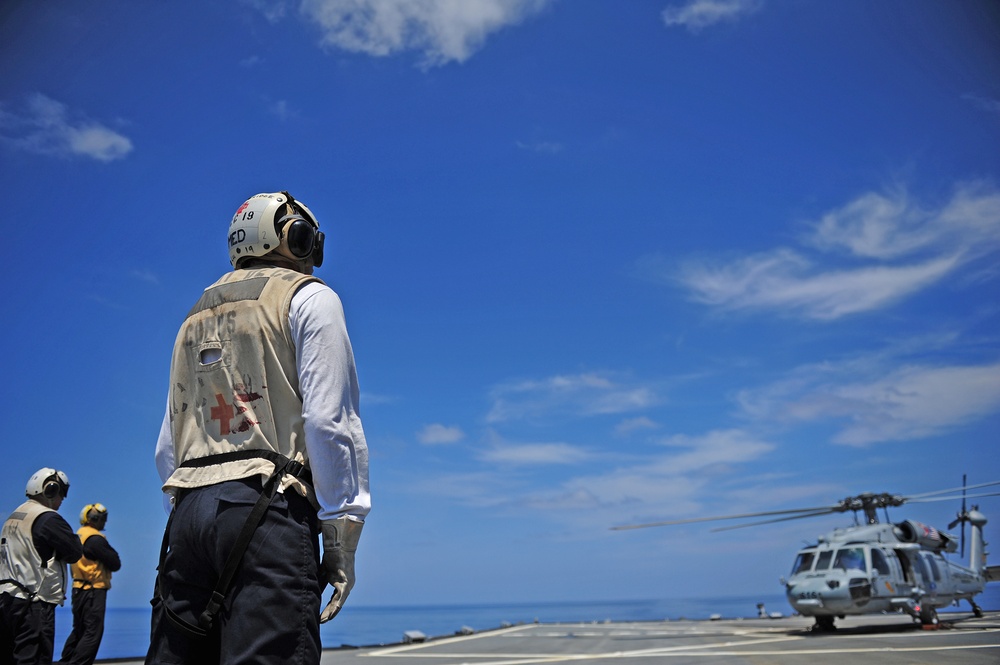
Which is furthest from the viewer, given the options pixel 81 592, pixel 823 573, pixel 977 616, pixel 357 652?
pixel 977 616

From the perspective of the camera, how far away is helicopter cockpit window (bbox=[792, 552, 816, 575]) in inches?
693

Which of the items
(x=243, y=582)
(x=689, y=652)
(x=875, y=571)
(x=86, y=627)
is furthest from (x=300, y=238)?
(x=875, y=571)

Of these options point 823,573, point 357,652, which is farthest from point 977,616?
point 357,652

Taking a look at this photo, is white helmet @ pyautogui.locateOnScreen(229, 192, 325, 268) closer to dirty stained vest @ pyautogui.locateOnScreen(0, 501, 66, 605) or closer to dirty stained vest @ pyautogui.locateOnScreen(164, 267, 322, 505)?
dirty stained vest @ pyautogui.locateOnScreen(164, 267, 322, 505)

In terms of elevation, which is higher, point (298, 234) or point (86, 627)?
point (298, 234)

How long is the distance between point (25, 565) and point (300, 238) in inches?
206

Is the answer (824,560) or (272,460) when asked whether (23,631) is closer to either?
(272,460)

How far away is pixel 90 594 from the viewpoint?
801 cm

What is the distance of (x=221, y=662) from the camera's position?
2.16 metres

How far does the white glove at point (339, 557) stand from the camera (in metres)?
2.27

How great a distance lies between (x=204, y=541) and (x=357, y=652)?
11458mm

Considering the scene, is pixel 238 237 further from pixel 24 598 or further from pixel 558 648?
pixel 558 648

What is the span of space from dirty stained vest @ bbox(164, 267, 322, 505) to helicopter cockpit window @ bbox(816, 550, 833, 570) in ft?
56.7

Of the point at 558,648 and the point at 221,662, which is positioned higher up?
the point at 221,662
